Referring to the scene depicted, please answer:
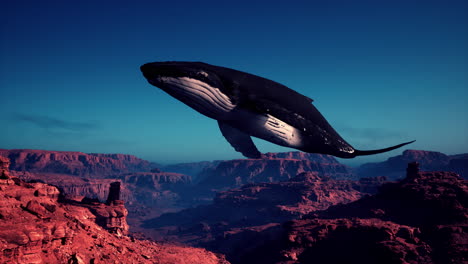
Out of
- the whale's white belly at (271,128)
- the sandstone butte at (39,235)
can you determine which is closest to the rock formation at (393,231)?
the sandstone butte at (39,235)

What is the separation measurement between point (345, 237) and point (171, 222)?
75915 millimetres

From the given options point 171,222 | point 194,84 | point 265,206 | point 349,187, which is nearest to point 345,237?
point 194,84

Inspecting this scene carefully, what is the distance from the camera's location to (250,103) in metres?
2.66

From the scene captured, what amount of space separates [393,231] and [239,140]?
102 ft

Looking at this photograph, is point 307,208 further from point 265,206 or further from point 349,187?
point 349,187

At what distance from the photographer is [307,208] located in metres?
63.8

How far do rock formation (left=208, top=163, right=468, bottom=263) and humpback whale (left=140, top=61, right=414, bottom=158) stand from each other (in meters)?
27.2

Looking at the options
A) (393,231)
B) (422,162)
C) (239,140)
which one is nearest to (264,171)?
(422,162)

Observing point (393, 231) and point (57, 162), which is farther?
point (57, 162)

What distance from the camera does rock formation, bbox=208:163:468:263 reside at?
2436cm

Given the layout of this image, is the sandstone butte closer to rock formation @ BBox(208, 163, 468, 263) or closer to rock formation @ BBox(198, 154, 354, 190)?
rock formation @ BBox(208, 163, 468, 263)

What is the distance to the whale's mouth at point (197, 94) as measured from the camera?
2402 millimetres

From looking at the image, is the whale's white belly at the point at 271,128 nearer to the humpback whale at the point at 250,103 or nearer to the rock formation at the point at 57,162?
the humpback whale at the point at 250,103

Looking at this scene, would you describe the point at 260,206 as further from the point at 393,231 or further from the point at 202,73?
the point at 202,73
